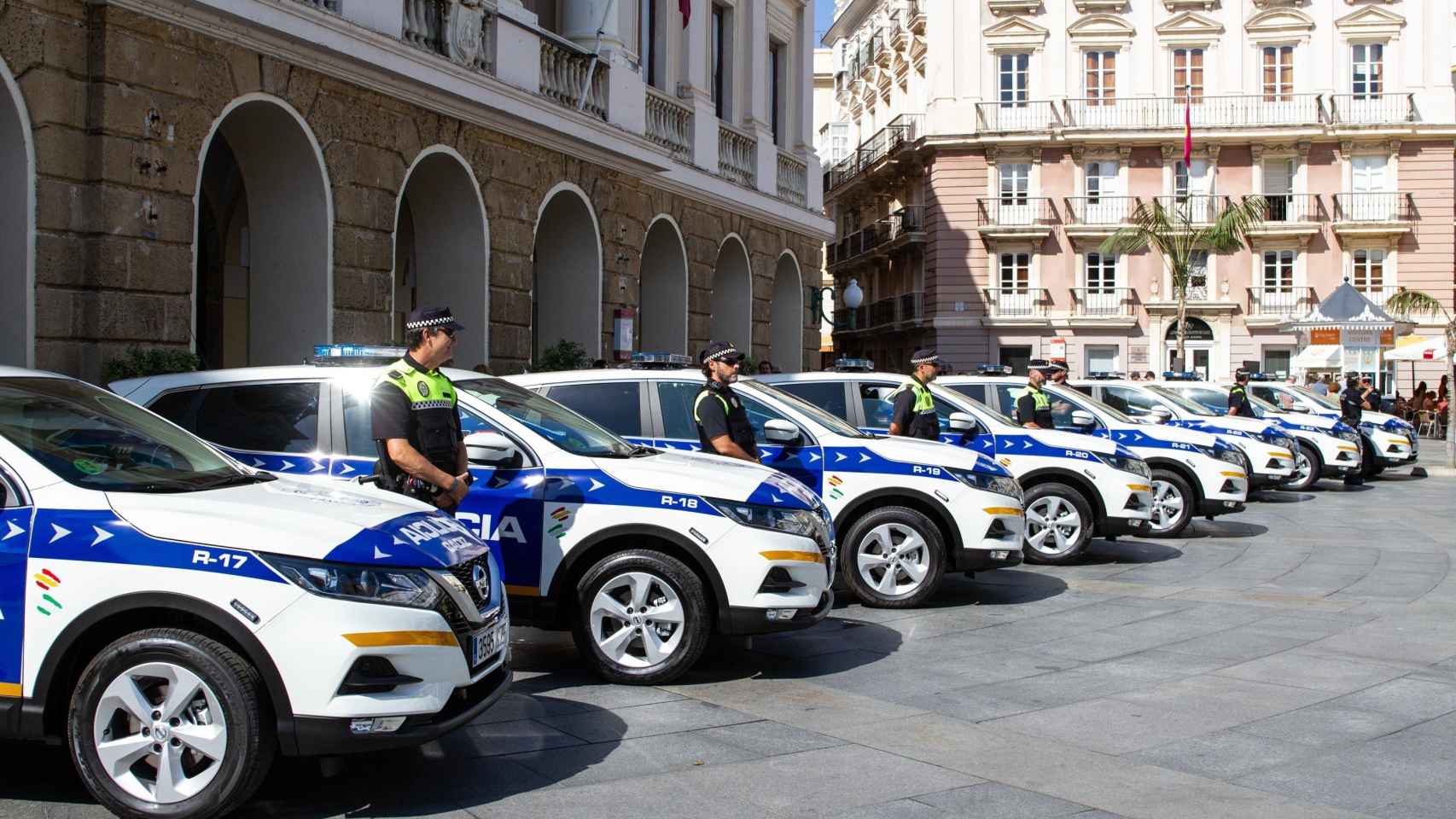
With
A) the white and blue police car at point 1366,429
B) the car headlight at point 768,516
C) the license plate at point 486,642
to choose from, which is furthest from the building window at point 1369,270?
the license plate at point 486,642

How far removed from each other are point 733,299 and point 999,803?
20.9m

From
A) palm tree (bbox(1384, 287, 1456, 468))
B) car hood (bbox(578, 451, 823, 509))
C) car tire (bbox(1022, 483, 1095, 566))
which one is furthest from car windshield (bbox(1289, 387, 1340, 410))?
car hood (bbox(578, 451, 823, 509))

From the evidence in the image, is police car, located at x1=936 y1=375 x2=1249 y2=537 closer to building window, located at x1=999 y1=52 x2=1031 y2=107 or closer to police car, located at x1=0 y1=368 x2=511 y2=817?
police car, located at x1=0 y1=368 x2=511 y2=817

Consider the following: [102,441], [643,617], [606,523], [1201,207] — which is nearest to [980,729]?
[643,617]

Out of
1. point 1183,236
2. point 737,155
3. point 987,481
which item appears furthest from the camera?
point 1183,236

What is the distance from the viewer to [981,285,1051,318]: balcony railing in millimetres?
50969

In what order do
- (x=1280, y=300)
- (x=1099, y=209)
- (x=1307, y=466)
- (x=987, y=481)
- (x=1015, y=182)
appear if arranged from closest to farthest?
1. (x=987, y=481)
2. (x=1307, y=466)
3. (x=1280, y=300)
4. (x=1099, y=209)
5. (x=1015, y=182)

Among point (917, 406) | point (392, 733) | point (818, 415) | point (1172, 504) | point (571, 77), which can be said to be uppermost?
point (571, 77)

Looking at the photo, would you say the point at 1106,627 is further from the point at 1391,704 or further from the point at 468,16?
the point at 468,16

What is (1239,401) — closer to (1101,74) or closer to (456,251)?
(456,251)

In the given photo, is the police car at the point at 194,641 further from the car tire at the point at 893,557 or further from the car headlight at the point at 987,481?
the car headlight at the point at 987,481

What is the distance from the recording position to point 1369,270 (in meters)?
49.4

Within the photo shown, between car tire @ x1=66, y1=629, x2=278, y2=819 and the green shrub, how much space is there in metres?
6.50

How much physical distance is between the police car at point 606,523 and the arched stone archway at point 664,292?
14778 mm
